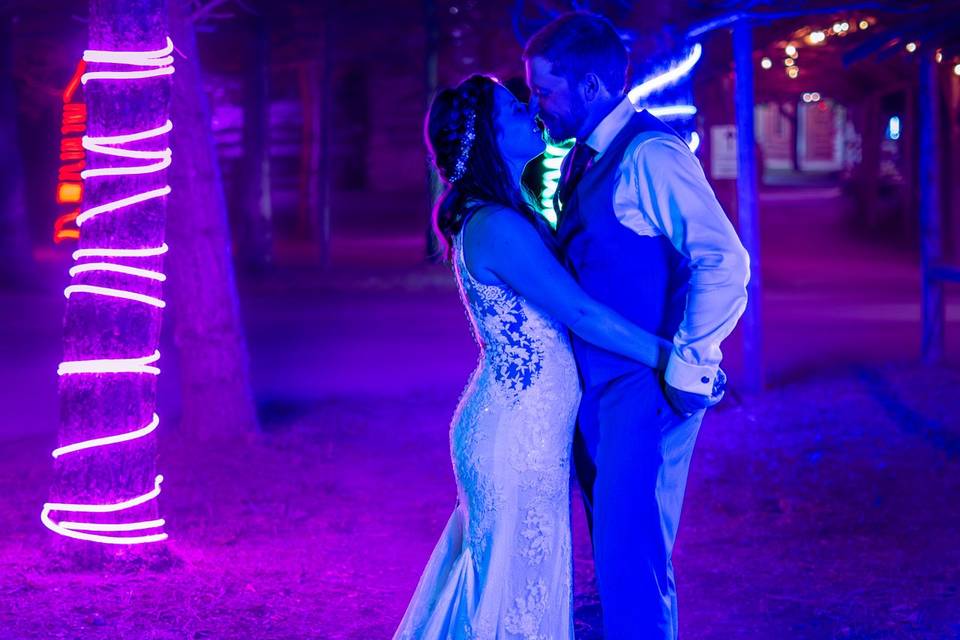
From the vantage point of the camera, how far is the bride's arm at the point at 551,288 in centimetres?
334

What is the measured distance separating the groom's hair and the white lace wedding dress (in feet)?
1.73

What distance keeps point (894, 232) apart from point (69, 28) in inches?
601

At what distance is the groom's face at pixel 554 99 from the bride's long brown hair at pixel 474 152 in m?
0.11

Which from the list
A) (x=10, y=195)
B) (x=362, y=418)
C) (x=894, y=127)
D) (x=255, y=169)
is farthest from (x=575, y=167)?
(x=894, y=127)

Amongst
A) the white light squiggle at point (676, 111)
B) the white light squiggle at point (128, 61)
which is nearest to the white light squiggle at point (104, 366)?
the white light squiggle at point (128, 61)

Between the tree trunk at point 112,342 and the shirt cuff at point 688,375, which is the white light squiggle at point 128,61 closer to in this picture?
the tree trunk at point 112,342

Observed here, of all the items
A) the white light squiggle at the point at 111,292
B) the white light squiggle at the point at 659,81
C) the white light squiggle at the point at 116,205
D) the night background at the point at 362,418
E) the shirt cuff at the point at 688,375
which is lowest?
the night background at the point at 362,418

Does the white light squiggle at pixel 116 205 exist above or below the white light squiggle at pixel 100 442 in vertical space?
above

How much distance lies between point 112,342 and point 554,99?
8.88 ft

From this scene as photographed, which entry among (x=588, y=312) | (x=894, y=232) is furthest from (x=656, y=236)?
(x=894, y=232)

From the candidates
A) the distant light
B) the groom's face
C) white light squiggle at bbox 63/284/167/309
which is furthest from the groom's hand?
the distant light

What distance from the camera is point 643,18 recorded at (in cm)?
844

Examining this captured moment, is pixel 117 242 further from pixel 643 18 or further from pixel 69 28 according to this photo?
pixel 69 28

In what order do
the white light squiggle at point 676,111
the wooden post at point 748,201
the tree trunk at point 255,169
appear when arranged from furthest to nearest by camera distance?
the tree trunk at point 255,169 < the wooden post at point 748,201 < the white light squiggle at point 676,111
